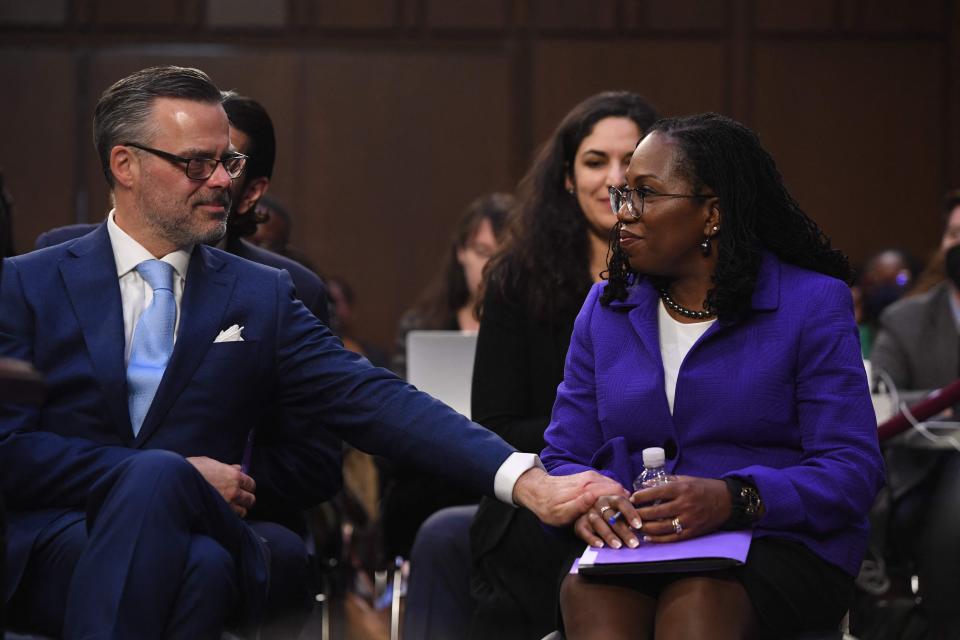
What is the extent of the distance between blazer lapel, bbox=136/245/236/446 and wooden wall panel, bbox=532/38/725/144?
4.76m

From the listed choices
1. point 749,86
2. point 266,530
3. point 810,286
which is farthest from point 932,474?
point 749,86

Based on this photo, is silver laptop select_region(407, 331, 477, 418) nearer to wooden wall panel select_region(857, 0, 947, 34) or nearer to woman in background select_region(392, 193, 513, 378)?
woman in background select_region(392, 193, 513, 378)

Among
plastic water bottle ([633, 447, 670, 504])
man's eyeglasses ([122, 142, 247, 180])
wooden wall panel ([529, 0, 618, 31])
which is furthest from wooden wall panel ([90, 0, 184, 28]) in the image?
plastic water bottle ([633, 447, 670, 504])

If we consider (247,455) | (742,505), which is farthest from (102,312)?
(742,505)

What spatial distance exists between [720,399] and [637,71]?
5.18 meters

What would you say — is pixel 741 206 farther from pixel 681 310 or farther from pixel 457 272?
pixel 457 272

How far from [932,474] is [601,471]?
174cm

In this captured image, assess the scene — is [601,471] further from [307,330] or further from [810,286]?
[307,330]

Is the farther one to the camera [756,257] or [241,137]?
[241,137]

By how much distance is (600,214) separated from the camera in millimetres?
3502

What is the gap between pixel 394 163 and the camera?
24.7ft

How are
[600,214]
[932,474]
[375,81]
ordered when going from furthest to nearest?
[375,81] → [932,474] → [600,214]

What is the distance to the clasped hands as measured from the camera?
94.7 inches

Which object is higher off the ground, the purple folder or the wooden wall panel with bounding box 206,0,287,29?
the wooden wall panel with bounding box 206,0,287,29
